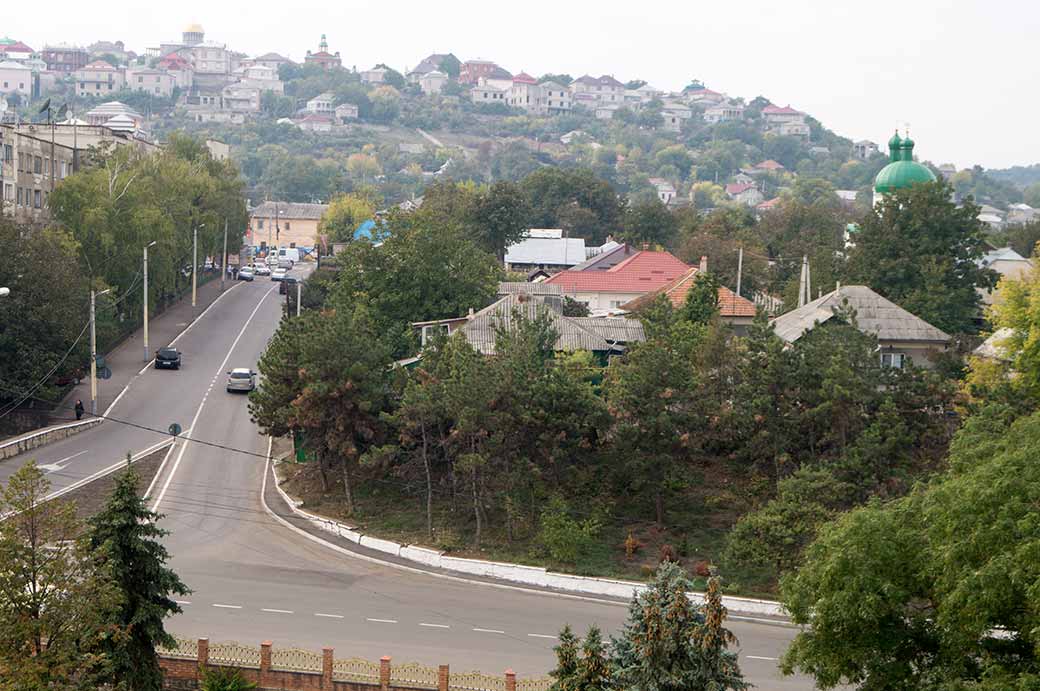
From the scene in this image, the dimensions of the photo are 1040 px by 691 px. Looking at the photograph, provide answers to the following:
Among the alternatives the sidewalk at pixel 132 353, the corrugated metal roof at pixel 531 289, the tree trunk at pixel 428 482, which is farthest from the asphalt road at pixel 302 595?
the corrugated metal roof at pixel 531 289

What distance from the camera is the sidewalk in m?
45.0

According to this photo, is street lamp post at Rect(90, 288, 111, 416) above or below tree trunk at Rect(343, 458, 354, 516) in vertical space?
above

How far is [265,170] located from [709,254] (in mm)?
131494

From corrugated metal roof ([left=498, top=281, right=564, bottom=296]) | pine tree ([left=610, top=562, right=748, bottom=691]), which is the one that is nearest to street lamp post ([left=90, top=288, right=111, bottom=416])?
corrugated metal roof ([left=498, top=281, right=564, bottom=296])

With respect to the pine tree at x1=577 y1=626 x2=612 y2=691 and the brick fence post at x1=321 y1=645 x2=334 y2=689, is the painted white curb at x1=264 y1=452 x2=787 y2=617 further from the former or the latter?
the pine tree at x1=577 y1=626 x2=612 y2=691

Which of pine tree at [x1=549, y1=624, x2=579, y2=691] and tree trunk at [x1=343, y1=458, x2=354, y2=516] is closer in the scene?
pine tree at [x1=549, y1=624, x2=579, y2=691]

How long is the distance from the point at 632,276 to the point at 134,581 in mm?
47141

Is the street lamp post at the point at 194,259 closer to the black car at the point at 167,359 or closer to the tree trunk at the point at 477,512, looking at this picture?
the black car at the point at 167,359

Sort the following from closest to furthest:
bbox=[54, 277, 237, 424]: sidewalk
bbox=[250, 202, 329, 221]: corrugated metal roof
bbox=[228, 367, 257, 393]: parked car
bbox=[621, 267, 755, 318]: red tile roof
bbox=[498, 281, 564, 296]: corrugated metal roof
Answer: bbox=[54, 277, 237, 424]: sidewalk, bbox=[228, 367, 257, 393]: parked car, bbox=[621, 267, 755, 318]: red tile roof, bbox=[498, 281, 564, 296]: corrugated metal roof, bbox=[250, 202, 329, 221]: corrugated metal roof

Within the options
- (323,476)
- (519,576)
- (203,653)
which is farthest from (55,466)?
(203,653)

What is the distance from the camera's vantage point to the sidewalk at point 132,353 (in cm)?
4496

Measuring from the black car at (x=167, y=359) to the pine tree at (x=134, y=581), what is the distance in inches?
1202

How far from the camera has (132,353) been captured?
53.9m

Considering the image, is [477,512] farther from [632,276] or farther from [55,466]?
[632,276]
